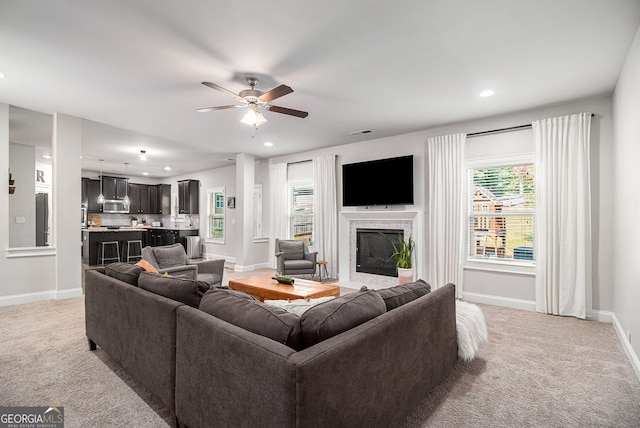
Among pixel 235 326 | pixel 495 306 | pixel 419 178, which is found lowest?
pixel 495 306

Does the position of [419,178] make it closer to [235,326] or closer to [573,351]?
[573,351]

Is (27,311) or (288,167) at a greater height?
(288,167)

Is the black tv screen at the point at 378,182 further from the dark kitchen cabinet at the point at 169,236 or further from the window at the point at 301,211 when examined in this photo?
the dark kitchen cabinet at the point at 169,236

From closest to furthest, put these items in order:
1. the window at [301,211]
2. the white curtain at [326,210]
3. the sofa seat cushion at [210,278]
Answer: the sofa seat cushion at [210,278] → the white curtain at [326,210] → the window at [301,211]

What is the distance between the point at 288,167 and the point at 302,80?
4.02m

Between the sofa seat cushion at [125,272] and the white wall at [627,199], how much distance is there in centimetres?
394

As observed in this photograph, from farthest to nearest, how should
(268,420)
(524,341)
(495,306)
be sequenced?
(495,306), (524,341), (268,420)

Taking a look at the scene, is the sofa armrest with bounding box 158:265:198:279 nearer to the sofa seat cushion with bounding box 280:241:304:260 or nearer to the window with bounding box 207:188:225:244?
the sofa seat cushion with bounding box 280:241:304:260

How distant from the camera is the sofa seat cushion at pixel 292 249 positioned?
5879 millimetres

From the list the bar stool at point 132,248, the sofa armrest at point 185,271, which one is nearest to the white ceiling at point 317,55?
the sofa armrest at point 185,271

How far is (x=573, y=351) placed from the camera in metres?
2.93

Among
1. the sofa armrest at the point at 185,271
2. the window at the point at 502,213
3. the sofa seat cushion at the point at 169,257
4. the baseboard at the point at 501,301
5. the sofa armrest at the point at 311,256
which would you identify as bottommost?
the baseboard at the point at 501,301

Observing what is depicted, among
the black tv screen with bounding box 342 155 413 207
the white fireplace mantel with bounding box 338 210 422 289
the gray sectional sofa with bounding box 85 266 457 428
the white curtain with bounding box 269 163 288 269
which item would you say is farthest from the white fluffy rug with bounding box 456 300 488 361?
the white curtain with bounding box 269 163 288 269

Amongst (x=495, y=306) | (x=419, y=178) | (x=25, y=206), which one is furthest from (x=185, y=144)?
(x=495, y=306)
